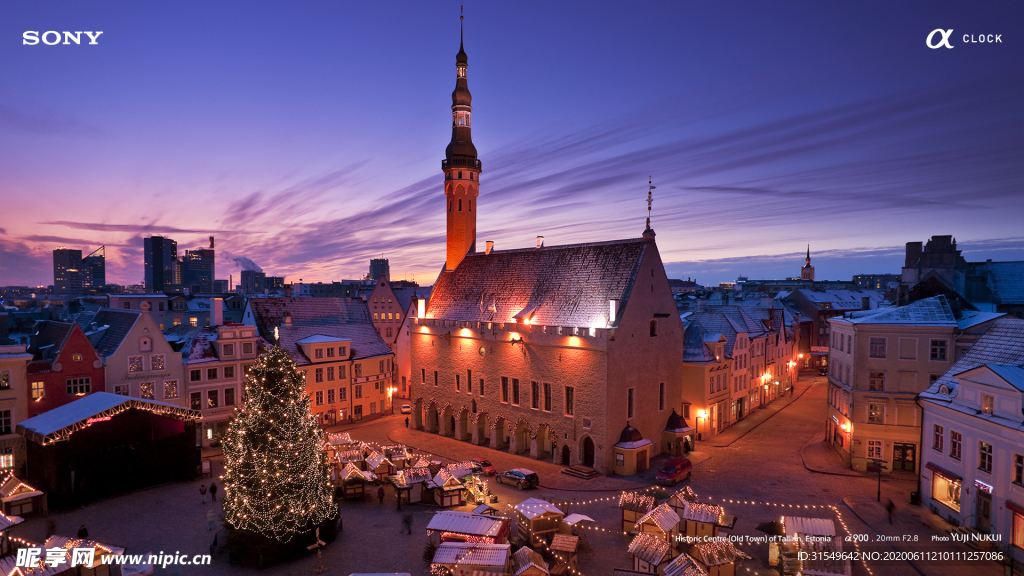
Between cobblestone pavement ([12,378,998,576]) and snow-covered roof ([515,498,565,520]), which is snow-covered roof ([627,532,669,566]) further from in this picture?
snow-covered roof ([515,498,565,520])

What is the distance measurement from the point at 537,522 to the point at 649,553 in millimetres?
5289

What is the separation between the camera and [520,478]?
34469mm

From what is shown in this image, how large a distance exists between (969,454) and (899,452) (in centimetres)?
1082

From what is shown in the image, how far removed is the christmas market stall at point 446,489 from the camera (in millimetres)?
31031

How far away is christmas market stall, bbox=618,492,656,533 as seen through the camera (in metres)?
26.6

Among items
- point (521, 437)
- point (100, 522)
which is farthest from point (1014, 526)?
point (100, 522)

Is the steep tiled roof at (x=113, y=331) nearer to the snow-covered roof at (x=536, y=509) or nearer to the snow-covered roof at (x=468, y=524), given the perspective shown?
the snow-covered roof at (x=468, y=524)

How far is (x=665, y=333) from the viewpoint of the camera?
4238cm

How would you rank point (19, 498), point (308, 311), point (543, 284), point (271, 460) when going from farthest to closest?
point (308, 311)
point (543, 284)
point (19, 498)
point (271, 460)

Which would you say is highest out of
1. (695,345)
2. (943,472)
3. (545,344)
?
(545,344)

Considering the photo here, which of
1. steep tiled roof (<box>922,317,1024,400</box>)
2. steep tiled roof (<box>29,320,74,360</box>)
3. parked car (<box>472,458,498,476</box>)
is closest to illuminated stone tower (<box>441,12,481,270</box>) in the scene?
parked car (<box>472,458,498,476</box>)

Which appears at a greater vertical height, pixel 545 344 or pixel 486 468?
pixel 545 344

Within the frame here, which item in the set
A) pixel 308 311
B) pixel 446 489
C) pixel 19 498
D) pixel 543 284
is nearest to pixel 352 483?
pixel 446 489

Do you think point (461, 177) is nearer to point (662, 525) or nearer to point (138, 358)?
point (138, 358)
